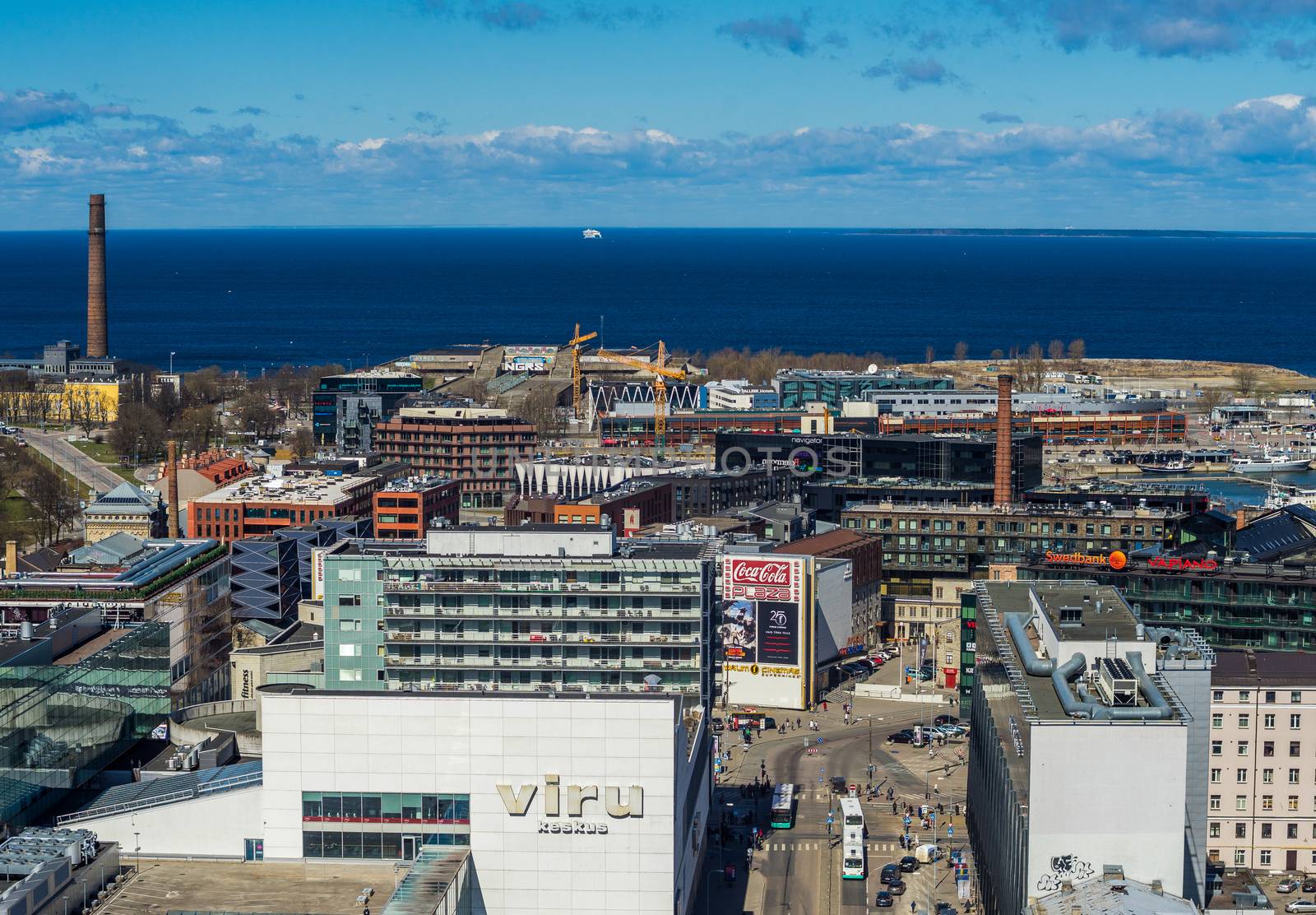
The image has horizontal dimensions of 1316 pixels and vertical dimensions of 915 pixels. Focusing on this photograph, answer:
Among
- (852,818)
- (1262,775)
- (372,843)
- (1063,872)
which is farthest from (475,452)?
(1063,872)

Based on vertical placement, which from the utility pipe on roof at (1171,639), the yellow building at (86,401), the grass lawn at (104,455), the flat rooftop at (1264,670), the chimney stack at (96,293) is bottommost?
the flat rooftop at (1264,670)

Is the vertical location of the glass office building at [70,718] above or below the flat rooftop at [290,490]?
below

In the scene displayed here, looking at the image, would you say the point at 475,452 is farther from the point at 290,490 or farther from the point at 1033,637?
the point at 1033,637

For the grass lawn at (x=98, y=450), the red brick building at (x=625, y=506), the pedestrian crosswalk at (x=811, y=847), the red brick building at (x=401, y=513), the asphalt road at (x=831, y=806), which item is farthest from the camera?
the grass lawn at (x=98, y=450)

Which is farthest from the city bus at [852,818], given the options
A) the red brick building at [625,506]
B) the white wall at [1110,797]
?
the red brick building at [625,506]

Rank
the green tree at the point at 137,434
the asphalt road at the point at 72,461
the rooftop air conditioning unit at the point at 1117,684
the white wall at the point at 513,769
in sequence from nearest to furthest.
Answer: the white wall at the point at 513,769
the rooftop air conditioning unit at the point at 1117,684
the asphalt road at the point at 72,461
the green tree at the point at 137,434

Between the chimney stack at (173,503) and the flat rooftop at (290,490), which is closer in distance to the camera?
the chimney stack at (173,503)

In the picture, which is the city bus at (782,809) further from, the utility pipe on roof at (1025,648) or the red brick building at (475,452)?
the red brick building at (475,452)
